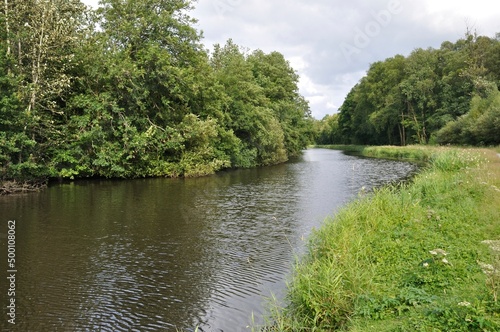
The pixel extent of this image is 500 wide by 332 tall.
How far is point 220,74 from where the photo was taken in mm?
40562

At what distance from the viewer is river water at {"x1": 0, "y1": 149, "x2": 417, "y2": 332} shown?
7.08m

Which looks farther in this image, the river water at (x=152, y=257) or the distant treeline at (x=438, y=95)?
the distant treeline at (x=438, y=95)

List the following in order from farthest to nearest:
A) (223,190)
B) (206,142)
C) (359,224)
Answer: (206,142) → (223,190) → (359,224)

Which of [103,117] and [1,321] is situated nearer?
[1,321]

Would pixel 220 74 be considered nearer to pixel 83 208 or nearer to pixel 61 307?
pixel 83 208

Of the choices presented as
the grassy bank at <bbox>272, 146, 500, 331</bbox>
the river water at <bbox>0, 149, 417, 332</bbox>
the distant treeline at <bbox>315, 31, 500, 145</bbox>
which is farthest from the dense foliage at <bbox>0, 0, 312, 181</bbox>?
the distant treeline at <bbox>315, 31, 500, 145</bbox>

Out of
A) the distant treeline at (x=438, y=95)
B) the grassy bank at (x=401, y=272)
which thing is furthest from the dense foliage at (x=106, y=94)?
the distant treeline at (x=438, y=95)

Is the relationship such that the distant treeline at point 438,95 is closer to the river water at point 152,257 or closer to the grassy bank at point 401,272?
the river water at point 152,257

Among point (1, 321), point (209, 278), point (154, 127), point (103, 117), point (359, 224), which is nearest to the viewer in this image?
point (1, 321)

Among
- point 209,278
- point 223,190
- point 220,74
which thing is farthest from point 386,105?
point 209,278

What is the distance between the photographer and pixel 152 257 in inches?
406

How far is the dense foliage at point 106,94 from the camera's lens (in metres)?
21.6

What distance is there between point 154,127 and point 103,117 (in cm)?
379

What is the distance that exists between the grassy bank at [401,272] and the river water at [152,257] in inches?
46.5
